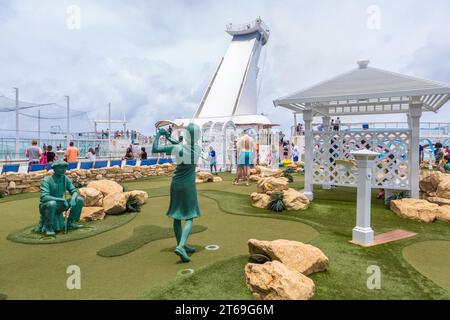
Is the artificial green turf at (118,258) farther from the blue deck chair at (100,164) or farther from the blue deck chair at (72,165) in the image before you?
the blue deck chair at (100,164)

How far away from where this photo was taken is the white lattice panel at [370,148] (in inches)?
286

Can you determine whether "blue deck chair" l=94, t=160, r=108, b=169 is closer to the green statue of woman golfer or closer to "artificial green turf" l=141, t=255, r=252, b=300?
the green statue of woman golfer

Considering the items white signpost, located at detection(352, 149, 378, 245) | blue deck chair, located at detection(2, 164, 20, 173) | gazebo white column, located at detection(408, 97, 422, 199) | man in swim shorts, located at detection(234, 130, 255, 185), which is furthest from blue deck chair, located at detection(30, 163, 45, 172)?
gazebo white column, located at detection(408, 97, 422, 199)

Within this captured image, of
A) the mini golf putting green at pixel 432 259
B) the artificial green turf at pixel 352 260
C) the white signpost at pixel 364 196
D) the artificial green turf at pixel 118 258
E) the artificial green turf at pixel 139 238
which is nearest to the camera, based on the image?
the artificial green turf at pixel 352 260

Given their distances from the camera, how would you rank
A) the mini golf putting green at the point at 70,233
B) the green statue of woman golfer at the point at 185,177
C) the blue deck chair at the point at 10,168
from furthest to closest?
the blue deck chair at the point at 10,168
the mini golf putting green at the point at 70,233
the green statue of woman golfer at the point at 185,177

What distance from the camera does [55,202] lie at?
16.9 feet

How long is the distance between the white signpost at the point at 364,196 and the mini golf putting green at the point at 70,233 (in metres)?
4.21

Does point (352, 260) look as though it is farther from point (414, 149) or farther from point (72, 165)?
point (72, 165)

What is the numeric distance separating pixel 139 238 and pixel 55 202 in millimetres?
1534

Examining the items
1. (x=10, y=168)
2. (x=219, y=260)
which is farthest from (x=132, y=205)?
(x=10, y=168)

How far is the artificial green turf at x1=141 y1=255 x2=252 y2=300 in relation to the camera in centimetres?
303

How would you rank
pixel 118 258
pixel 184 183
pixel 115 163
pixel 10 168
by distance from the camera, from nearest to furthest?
1. pixel 184 183
2. pixel 118 258
3. pixel 10 168
4. pixel 115 163

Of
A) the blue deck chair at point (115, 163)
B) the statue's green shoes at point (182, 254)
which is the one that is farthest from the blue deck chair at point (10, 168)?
the statue's green shoes at point (182, 254)
